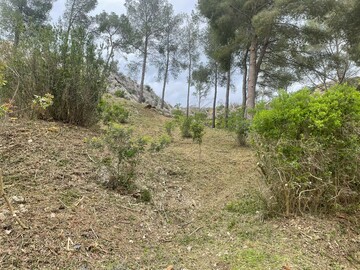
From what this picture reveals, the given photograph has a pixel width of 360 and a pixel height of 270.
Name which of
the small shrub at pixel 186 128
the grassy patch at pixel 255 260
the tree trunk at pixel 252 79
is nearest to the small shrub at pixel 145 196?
the grassy patch at pixel 255 260

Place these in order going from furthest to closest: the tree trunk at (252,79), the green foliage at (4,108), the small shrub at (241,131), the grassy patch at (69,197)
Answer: the tree trunk at (252,79) < the small shrub at (241,131) < the grassy patch at (69,197) < the green foliage at (4,108)

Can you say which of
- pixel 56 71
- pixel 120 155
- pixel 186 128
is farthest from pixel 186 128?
pixel 120 155

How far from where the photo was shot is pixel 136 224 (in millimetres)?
2600

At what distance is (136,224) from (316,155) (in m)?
1.86

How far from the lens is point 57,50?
440cm

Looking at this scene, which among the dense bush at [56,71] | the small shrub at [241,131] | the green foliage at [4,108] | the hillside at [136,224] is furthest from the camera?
the small shrub at [241,131]

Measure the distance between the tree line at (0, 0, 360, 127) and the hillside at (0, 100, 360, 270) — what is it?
2.98 ft

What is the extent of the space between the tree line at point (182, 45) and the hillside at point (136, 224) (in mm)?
908

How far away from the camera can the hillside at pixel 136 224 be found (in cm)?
204

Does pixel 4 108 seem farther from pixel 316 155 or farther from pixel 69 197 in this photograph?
pixel 316 155

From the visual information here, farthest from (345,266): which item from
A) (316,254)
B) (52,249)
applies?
(52,249)

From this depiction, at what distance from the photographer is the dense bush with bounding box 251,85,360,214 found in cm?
277

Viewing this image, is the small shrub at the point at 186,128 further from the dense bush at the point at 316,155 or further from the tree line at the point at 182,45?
the dense bush at the point at 316,155

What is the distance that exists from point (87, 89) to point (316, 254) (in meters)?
3.76
